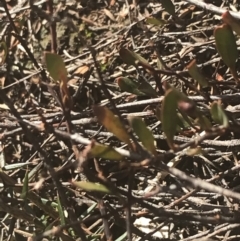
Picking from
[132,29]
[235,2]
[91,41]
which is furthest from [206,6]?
[91,41]

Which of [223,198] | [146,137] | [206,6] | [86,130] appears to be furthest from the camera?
[86,130]

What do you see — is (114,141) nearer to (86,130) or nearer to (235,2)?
(86,130)

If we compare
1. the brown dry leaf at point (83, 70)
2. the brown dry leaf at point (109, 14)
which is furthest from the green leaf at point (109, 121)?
the brown dry leaf at point (109, 14)

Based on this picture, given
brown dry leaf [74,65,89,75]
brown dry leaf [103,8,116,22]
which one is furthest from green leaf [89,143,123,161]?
brown dry leaf [103,8,116,22]

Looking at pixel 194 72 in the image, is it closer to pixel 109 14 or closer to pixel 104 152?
pixel 104 152

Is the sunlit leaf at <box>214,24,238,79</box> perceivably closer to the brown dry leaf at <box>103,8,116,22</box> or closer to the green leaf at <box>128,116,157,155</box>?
the green leaf at <box>128,116,157,155</box>

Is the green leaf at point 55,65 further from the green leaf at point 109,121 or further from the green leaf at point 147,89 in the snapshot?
the green leaf at point 147,89
